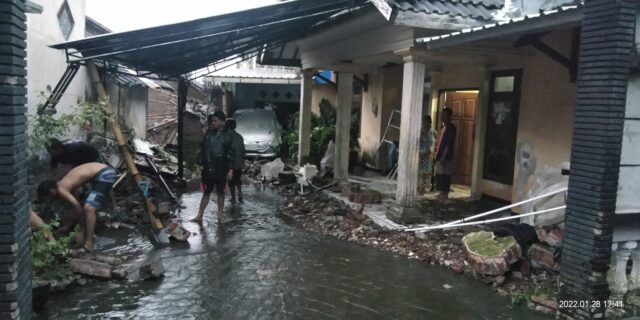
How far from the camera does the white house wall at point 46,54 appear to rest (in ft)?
27.7

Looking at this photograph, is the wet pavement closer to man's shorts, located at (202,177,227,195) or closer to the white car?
man's shorts, located at (202,177,227,195)

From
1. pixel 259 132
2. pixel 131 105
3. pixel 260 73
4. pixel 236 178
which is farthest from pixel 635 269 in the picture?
pixel 260 73

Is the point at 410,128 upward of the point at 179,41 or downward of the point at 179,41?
downward

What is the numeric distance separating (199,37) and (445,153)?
4914 millimetres

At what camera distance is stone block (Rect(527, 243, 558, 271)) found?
5.51 meters

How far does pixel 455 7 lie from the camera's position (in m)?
8.23

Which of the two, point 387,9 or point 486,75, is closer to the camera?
point 387,9

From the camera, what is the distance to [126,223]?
27.2ft

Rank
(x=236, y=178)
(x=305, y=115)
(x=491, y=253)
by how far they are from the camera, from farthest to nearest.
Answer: (x=305, y=115) → (x=236, y=178) → (x=491, y=253)

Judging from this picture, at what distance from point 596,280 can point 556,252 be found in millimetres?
1074

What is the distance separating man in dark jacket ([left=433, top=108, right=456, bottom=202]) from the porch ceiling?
2730 mm

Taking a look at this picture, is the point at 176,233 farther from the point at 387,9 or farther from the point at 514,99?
the point at 514,99

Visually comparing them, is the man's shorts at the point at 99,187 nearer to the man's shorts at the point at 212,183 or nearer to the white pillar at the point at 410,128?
the man's shorts at the point at 212,183

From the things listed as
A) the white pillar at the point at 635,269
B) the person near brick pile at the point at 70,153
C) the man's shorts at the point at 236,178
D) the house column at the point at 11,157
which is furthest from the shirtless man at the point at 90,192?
the white pillar at the point at 635,269
